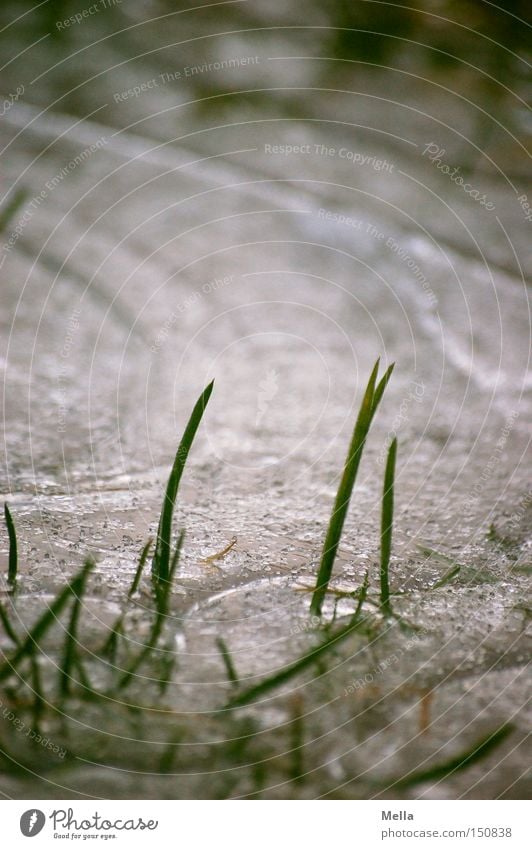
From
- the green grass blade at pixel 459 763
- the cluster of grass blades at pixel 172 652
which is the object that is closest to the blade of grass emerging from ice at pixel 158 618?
the cluster of grass blades at pixel 172 652

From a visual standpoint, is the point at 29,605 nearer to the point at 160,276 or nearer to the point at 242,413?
the point at 242,413

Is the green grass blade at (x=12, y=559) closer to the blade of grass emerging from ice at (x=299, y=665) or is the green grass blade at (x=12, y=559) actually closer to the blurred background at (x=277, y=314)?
the blurred background at (x=277, y=314)

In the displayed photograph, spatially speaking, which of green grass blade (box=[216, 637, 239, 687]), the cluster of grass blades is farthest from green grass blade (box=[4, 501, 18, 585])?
green grass blade (box=[216, 637, 239, 687])

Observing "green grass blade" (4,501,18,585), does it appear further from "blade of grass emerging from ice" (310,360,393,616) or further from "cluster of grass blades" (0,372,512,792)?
"blade of grass emerging from ice" (310,360,393,616)

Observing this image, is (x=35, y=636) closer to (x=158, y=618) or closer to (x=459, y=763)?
(x=158, y=618)

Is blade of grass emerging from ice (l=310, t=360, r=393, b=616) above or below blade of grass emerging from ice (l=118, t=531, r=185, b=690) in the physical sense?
above
